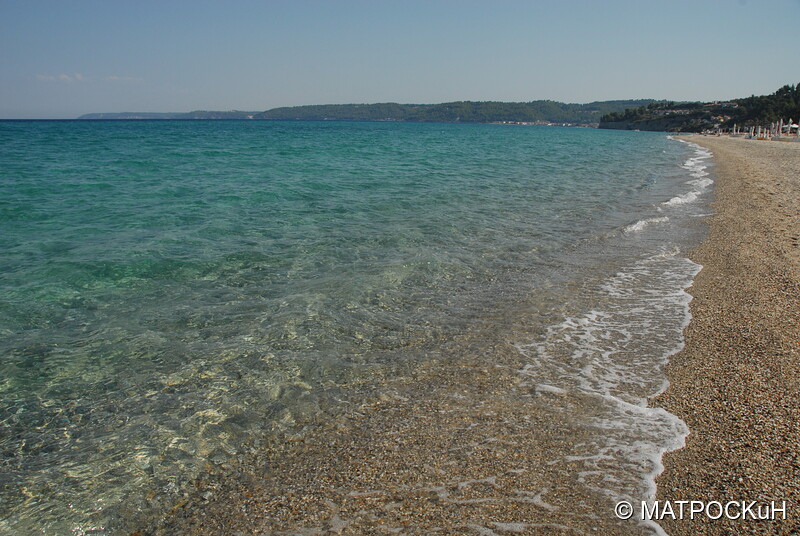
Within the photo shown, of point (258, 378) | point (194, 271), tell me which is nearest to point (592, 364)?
point (258, 378)

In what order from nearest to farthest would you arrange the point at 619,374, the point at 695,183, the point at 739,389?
the point at 739,389, the point at 619,374, the point at 695,183

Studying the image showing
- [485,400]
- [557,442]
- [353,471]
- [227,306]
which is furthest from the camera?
[227,306]

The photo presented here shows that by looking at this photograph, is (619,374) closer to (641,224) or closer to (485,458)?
(485,458)

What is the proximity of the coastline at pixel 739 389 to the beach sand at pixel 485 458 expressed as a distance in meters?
0.01

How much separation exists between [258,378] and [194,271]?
153 inches

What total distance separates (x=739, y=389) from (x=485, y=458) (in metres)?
2.64

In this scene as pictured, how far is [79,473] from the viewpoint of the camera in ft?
11.9

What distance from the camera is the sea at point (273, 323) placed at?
3791 mm

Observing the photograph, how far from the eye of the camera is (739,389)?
178 inches

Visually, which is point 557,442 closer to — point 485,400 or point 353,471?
point 485,400

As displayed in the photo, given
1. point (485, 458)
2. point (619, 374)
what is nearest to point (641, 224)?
point (619, 374)

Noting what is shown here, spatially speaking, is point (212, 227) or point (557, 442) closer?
point (557, 442)

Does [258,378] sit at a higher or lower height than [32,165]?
lower

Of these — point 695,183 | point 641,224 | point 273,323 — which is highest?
point 695,183
